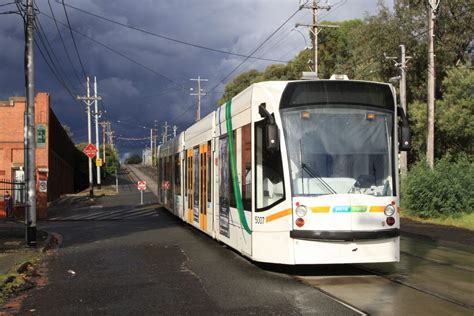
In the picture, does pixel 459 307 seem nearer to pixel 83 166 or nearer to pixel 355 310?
pixel 355 310

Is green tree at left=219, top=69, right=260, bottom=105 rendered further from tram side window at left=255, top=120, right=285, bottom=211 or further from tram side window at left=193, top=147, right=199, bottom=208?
tram side window at left=255, top=120, right=285, bottom=211

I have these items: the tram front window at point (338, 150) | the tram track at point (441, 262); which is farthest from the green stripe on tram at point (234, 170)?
the tram track at point (441, 262)

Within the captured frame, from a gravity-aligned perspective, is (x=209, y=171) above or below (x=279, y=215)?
above

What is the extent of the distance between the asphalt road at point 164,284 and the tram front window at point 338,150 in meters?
1.74

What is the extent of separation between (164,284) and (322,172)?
314 cm

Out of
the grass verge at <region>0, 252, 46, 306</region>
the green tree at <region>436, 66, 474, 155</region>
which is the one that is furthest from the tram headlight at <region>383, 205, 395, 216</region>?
the green tree at <region>436, 66, 474, 155</region>

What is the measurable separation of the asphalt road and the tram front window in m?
1.74

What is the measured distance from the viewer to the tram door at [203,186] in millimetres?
14891

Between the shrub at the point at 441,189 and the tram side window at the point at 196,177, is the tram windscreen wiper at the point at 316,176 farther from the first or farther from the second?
the shrub at the point at 441,189

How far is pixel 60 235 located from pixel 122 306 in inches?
495

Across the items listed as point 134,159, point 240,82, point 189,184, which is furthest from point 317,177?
point 134,159

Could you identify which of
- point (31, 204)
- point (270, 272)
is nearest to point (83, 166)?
point (31, 204)

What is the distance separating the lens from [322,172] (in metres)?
9.27

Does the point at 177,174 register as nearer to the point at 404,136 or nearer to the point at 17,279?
the point at 17,279
